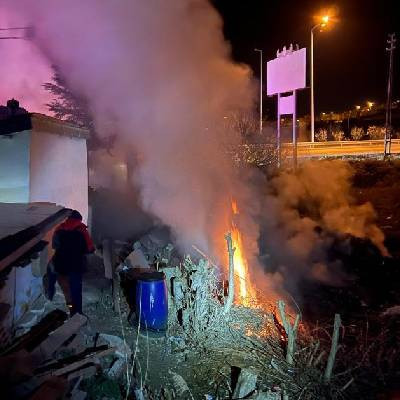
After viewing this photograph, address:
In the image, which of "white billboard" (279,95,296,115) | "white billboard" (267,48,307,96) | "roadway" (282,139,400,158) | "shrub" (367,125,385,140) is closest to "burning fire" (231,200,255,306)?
"white billboard" (267,48,307,96)

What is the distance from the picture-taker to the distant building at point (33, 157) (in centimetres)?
708

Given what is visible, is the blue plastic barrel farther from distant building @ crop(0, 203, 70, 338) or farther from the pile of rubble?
distant building @ crop(0, 203, 70, 338)

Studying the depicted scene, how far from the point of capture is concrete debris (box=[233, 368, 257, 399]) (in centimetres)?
461

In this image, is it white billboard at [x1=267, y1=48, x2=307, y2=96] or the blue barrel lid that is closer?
the blue barrel lid

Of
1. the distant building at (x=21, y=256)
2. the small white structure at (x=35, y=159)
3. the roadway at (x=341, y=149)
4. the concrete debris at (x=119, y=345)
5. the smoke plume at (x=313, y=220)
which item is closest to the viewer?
the distant building at (x=21, y=256)

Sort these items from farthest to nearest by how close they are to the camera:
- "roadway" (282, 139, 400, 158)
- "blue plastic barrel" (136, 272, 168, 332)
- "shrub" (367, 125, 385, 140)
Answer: "shrub" (367, 125, 385, 140) < "roadway" (282, 139, 400, 158) < "blue plastic barrel" (136, 272, 168, 332)

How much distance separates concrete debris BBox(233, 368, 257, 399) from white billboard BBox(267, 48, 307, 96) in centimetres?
1607

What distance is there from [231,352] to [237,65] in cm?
676

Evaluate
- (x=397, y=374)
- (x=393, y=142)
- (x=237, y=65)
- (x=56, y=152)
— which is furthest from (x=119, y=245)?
(x=393, y=142)

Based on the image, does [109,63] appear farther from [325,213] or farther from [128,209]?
[325,213]

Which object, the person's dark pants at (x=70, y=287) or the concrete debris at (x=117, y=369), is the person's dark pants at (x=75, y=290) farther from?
the concrete debris at (x=117, y=369)

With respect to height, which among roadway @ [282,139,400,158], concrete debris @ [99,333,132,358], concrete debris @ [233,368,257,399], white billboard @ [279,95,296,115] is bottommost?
concrete debris @ [233,368,257,399]

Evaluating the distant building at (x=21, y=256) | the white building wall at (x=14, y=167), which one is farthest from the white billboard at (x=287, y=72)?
the distant building at (x=21, y=256)

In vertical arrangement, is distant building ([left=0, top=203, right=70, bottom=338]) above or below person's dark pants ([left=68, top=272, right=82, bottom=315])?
above
